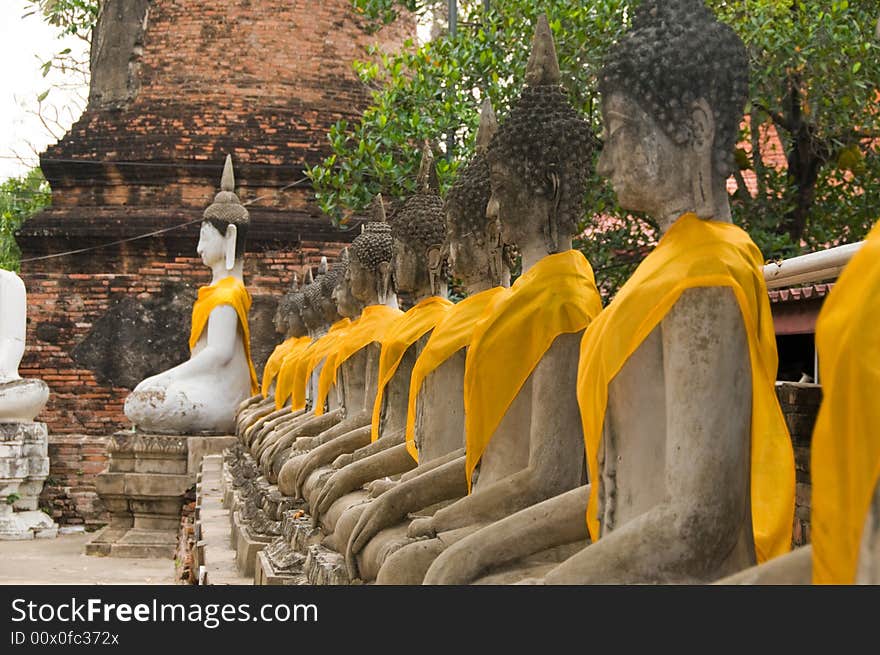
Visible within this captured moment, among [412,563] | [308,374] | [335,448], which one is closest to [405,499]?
[412,563]

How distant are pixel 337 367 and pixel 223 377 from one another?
553cm

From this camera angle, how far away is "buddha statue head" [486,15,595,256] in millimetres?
4262

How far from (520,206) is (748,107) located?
6.55 metres

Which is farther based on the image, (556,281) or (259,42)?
(259,42)

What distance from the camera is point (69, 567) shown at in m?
10.9

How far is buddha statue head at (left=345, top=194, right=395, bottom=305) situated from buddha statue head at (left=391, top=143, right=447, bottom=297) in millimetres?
1057

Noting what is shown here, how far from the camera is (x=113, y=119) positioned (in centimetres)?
1677

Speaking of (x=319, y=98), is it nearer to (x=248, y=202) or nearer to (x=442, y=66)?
(x=248, y=202)

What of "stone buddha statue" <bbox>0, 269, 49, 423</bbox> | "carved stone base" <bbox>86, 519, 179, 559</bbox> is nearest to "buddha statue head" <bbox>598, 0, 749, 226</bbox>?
"carved stone base" <bbox>86, 519, 179, 559</bbox>

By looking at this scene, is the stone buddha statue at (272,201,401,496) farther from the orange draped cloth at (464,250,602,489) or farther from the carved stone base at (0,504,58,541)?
the carved stone base at (0,504,58,541)

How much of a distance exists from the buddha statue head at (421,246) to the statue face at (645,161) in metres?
2.63

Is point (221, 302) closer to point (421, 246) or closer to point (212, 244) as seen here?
point (212, 244)

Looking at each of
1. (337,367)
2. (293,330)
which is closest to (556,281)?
(337,367)

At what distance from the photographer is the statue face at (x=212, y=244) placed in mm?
13219
